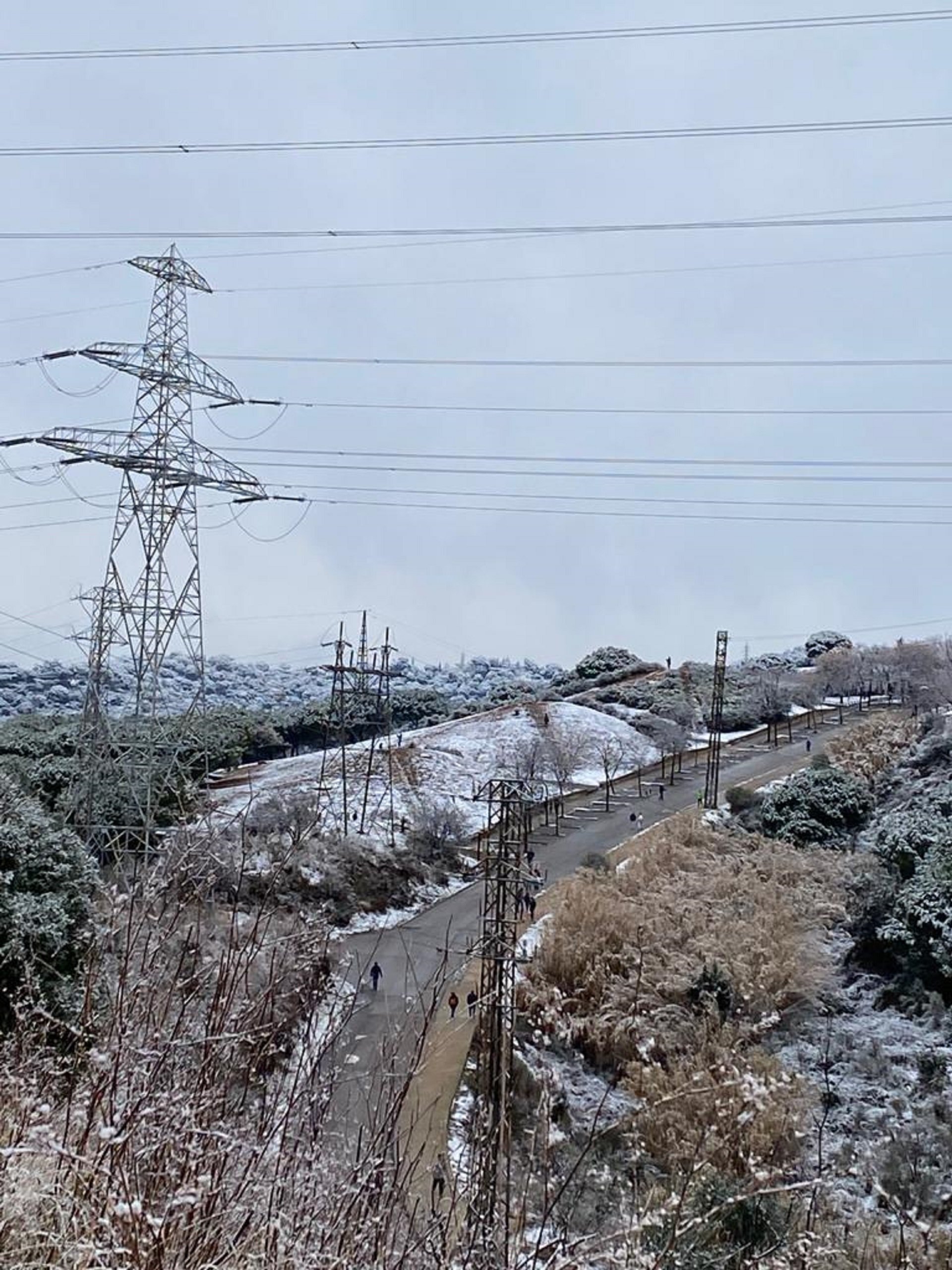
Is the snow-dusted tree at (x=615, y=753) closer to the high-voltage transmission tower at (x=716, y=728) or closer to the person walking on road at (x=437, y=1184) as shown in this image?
the high-voltage transmission tower at (x=716, y=728)

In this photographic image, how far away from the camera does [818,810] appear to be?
20.0m

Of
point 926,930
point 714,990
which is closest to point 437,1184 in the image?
point 714,990

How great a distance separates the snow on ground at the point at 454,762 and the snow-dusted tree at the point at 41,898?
10.9 m

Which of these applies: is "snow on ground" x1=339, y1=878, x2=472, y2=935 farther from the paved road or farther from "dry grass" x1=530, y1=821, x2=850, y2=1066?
"dry grass" x1=530, y1=821, x2=850, y2=1066

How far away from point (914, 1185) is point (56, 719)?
27020 millimetres

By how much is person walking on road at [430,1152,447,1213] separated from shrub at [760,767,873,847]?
16070 mm

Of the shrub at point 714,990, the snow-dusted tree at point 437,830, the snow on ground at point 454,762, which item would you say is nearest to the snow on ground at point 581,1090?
the shrub at point 714,990

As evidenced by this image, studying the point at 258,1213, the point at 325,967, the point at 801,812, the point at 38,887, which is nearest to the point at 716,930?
the point at 801,812

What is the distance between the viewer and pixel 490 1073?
6074 mm

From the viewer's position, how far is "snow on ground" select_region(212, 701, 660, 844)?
22.7 metres

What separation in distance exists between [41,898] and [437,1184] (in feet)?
17.5

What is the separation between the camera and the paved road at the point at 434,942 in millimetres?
3402

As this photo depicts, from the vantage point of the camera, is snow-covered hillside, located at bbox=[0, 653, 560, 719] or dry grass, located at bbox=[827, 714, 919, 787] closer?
dry grass, located at bbox=[827, 714, 919, 787]

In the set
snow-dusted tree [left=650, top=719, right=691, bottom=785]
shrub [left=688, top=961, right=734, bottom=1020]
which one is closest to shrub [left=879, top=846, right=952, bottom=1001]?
shrub [left=688, top=961, right=734, bottom=1020]
